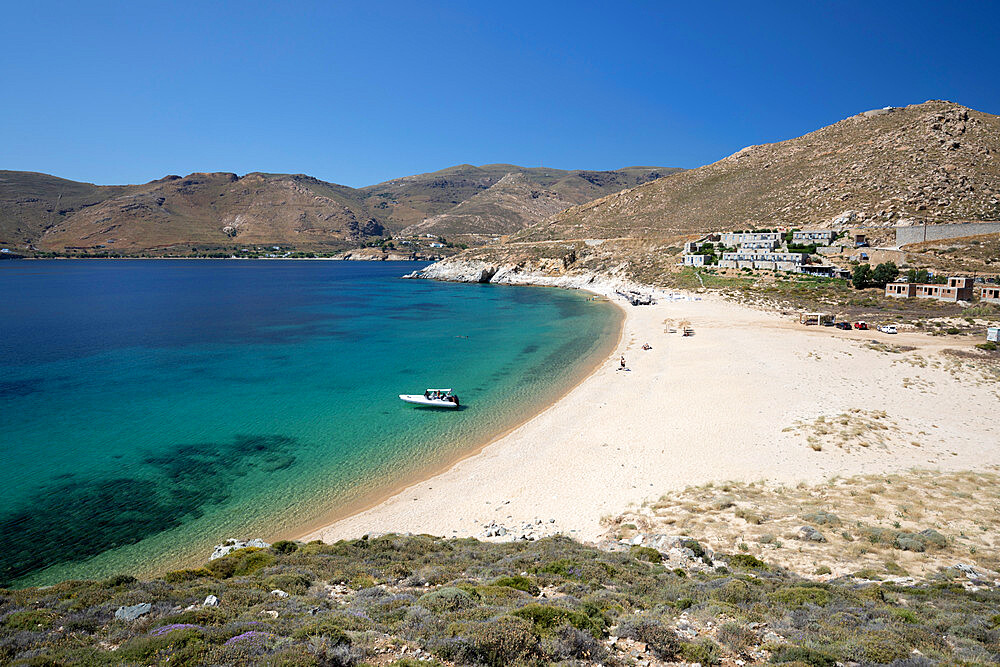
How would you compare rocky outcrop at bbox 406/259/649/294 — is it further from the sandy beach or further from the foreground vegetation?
the foreground vegetation

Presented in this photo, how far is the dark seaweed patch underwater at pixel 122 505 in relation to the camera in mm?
13062

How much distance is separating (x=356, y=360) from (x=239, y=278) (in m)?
96.1

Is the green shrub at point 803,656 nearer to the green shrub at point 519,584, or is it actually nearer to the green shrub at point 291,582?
the green shrub at point 519,584

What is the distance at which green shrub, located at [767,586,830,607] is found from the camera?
8191mm

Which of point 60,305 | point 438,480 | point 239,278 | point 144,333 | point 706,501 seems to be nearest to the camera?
point 706,501

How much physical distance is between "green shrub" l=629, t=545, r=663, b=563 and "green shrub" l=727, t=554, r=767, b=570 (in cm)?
159

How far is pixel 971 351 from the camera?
91.7ft

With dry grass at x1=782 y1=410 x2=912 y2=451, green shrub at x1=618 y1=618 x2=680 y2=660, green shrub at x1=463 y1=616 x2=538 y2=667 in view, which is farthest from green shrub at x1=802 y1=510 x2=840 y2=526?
green shrub at x1=463 y1=616 x2=538 y2=667

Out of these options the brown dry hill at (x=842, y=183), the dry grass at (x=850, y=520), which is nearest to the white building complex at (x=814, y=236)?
the brown dry hill at (x=842, y=183)

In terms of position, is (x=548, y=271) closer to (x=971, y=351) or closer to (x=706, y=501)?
(x=971, y=351)

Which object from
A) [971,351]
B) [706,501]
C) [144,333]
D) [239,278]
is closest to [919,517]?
[706,501]

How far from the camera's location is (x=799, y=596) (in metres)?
8.38

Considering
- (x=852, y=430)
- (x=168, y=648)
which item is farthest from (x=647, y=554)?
(x=852, y=430)

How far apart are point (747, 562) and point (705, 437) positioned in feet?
29.0
